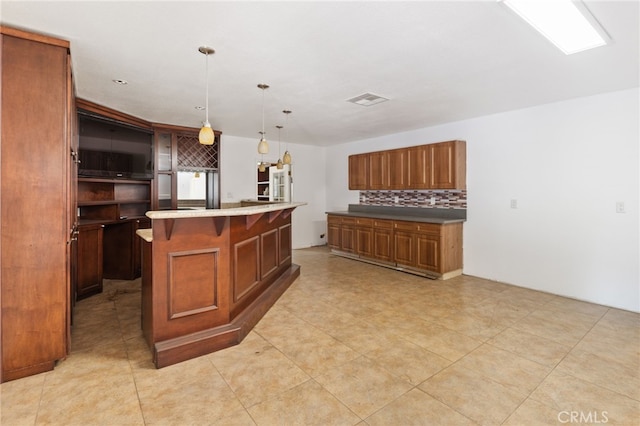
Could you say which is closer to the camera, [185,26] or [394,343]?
[185,26]

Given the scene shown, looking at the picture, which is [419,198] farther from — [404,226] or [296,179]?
[296,179]

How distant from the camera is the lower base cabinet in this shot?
479cm

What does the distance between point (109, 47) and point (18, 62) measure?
626mm

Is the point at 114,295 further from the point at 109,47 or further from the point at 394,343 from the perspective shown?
the point at 394,343

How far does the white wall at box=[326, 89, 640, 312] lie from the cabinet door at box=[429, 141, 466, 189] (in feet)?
0.54

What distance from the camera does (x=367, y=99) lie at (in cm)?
396

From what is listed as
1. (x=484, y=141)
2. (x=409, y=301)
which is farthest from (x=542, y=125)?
(x=409, y=301)

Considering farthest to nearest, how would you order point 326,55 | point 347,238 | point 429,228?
point 347,238, point 429,228, point 326,55

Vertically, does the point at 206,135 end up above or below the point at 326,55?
below

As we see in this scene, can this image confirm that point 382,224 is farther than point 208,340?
Yes

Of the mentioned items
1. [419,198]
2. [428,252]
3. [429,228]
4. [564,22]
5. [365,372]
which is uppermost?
[564,22]

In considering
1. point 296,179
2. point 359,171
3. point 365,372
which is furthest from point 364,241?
point 365,372

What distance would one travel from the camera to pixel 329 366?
2396 mm

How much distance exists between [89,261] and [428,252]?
4.69 m
